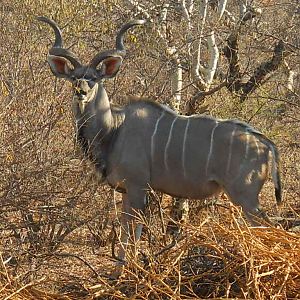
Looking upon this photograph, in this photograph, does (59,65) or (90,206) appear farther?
(59,65)

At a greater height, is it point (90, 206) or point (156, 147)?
point (156, 147)

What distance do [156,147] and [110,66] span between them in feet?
1.75

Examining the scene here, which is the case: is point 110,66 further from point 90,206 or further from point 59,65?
point 90,206

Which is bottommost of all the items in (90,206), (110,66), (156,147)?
(90,206)

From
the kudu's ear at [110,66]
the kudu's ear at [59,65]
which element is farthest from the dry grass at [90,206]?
the kudu's ear at [110,66]

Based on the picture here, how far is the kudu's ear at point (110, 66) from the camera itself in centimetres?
437

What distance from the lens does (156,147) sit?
14.3 feet

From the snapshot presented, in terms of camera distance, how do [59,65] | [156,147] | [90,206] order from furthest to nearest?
1. [156,147]
2. [59,65]
3. [90,206]

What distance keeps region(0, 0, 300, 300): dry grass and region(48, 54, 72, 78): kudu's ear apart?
106 mm

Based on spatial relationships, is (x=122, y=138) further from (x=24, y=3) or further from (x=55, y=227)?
(x=24, y=3)

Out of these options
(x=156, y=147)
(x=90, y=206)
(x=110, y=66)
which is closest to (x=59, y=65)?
(x=110, y=66)

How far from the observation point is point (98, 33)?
5.59 meters

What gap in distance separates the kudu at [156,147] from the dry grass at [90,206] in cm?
13

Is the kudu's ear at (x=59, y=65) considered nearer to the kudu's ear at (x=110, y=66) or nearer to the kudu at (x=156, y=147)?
the kudu at (x=156, y=147)
